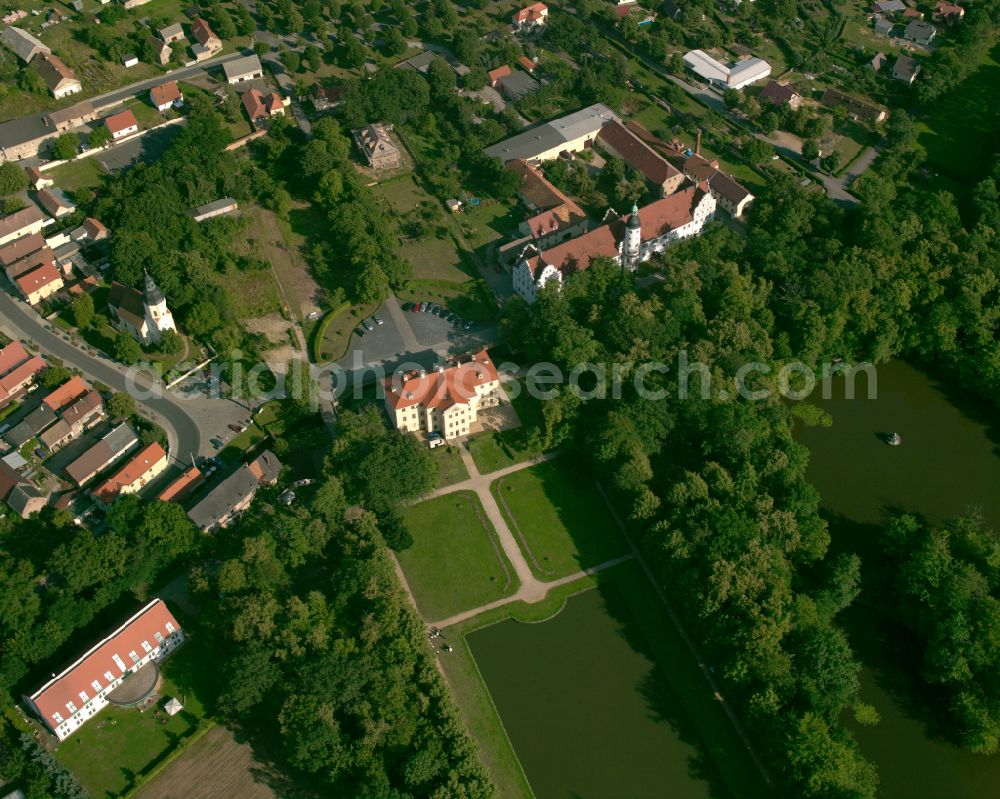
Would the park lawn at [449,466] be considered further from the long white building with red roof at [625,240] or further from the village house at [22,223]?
the village house at [22,223]

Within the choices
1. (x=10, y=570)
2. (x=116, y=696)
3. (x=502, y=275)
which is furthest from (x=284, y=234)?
(x=116, y=696)

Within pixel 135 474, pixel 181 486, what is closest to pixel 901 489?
pixel 181 486

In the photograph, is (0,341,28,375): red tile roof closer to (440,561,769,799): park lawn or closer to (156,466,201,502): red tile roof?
(156,466,201,502): red tile roof

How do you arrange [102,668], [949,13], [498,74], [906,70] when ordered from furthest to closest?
[949,13] → [906,70] → [498,74] → [102,668]

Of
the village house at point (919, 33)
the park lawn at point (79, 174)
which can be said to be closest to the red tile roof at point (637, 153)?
the village house at point (919, 33)

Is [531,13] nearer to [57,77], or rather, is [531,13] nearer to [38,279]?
[57,77]

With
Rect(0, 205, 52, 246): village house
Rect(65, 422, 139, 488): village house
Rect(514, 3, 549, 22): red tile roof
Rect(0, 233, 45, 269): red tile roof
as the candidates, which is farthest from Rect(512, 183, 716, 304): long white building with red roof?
Rect(0, 205, 52, 246): village house

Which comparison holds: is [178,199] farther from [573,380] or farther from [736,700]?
[736,700]
